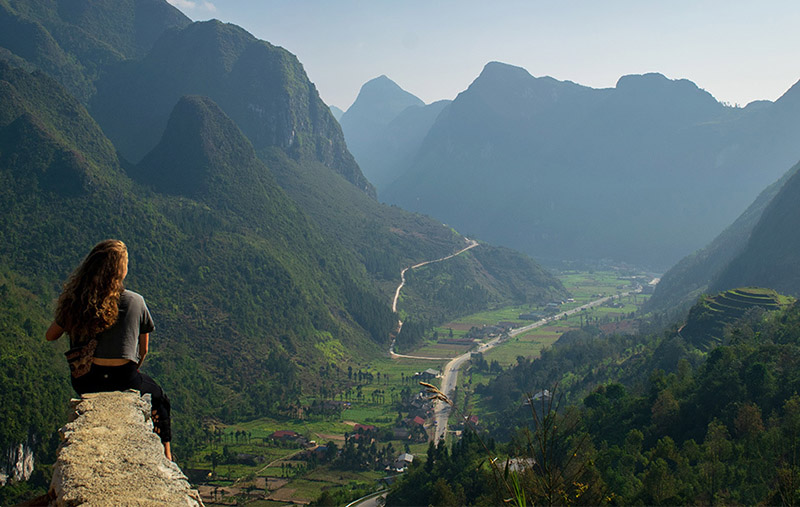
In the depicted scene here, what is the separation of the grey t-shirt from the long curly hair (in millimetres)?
76

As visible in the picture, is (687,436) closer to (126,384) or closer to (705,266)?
(126,384)

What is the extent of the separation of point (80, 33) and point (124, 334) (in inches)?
6010

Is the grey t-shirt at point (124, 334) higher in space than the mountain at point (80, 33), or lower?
lower

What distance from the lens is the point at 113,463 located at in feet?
16.7

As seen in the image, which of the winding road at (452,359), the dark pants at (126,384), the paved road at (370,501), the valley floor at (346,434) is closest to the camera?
the dark pants at (126,384)

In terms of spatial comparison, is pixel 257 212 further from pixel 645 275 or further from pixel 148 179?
pixel 645 275

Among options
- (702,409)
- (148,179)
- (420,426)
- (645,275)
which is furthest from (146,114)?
(645,275)

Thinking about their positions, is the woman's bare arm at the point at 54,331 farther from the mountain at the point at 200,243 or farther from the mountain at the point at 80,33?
the mountain at the point at 80,33

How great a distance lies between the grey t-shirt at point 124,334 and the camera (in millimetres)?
6031

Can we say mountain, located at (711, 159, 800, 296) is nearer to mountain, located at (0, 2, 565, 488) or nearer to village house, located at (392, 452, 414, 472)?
village house, located at (392, 452, 414, 472)

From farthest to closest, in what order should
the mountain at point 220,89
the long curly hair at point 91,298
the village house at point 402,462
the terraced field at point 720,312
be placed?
the mountain at point 220,89
the terraced field at point 720,312
the village house at point 402,462
the long curly hair at point 91,298

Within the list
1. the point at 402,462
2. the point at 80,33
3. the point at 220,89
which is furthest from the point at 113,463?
the point at 80,33

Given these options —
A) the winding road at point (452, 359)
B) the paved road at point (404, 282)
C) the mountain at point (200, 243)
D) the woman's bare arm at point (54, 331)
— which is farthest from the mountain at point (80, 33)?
the woman's bare arm at point (54, 331)

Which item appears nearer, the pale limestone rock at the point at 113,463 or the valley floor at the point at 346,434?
the pale limestone rock at the point at 113,463
